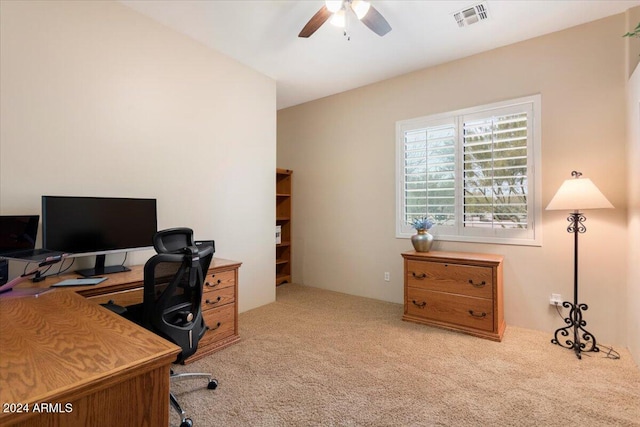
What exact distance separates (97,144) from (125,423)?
2324mm

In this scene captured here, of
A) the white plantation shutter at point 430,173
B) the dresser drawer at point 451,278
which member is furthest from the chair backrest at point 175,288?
the white plantation shutter at point 430,173

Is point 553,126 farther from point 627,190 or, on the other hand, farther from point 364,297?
point 364,297

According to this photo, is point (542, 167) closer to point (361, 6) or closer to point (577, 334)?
point (577, 334)

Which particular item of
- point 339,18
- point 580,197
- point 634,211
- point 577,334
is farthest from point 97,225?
point 634,211

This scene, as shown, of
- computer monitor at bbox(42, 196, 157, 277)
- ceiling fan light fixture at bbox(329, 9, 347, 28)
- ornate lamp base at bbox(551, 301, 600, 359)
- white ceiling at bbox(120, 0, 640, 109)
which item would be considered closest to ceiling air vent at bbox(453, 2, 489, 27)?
white ceiling at bbox(120, 0, 640, 109)

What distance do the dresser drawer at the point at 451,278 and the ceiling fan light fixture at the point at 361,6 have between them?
7.82 feet

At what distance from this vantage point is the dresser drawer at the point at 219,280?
8.55 ft

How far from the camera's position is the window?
10.2 ft

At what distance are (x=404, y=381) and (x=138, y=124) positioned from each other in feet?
10.0

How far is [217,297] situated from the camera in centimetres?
270

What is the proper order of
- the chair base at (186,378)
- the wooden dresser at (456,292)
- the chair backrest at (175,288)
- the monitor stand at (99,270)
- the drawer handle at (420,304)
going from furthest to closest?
the drawer handle at (420,304), the wooden dresser at (456,292), the monitor stand at (99,270), the chair base at (186,378), the chair backrest at (175,288)

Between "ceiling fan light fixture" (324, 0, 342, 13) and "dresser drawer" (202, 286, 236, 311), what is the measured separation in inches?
97.3

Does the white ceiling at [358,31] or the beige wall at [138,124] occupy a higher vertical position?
the white ceiling at [358,31]

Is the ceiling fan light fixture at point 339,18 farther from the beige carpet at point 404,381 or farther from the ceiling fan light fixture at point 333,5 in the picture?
the beige carpet at point 404,381
